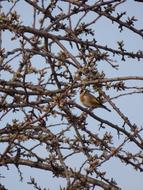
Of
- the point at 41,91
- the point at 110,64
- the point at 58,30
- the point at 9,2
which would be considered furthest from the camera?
the point at 9,2

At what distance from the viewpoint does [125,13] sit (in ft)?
14.4

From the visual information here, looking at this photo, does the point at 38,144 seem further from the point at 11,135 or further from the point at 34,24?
the point at 34,24

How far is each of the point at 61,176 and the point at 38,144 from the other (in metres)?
0.40

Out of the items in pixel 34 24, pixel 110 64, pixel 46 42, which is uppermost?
pixel 34 24

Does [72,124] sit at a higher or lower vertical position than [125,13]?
lower

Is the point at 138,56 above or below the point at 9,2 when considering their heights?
below

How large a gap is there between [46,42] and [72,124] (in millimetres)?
908

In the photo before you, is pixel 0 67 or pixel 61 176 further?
pixel 0 67

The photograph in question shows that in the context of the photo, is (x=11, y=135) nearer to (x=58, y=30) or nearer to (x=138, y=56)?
(x=58, y=30)

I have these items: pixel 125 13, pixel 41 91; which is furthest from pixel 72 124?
pixel 125 13

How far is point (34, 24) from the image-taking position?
5.11m

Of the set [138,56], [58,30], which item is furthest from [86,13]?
[138,56]

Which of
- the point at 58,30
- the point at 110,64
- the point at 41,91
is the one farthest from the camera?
the point at 58,30

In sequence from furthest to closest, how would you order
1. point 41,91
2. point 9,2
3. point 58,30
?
point 9,2 < point 58,30 < point 41,91
